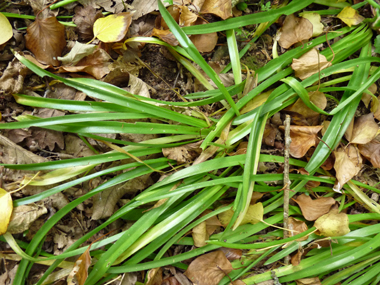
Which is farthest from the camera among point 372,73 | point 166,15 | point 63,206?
point 372,73

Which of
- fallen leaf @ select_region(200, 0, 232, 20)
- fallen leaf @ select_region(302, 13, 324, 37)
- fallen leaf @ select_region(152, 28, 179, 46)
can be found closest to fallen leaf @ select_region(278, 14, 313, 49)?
fallen leaf @ select_region(302, 13, 324, 37)

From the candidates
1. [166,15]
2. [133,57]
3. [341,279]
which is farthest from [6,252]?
[341,279]

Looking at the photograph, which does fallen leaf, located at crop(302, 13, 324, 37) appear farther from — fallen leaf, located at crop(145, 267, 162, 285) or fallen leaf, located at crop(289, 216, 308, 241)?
fallen leaf, located at crop(145, 267, 162, 285)

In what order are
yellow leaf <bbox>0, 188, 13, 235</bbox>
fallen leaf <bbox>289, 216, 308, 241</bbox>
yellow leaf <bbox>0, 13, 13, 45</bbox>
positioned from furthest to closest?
fallen leaf <bbox>289, 216, 308, 241</bbox>
yellow leaf <bbox>0, 13, 13, 45</bbox>
yellow leaf <bbox>0, 188, 13, 235</bbox>

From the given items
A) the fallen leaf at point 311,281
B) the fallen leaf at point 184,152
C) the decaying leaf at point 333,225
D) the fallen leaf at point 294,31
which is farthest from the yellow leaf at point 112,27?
the fallen leaf at point 311,281

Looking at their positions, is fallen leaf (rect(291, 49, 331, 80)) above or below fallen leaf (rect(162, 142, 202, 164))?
above

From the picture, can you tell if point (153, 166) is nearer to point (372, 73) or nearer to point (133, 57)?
point (133, 57)
